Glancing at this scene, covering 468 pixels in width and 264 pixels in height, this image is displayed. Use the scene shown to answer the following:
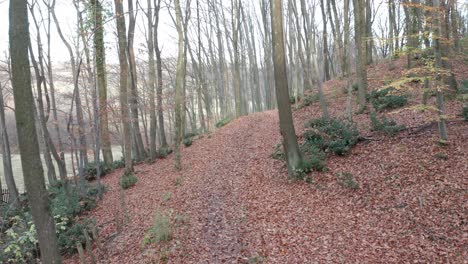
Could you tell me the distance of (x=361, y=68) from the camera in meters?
13.5

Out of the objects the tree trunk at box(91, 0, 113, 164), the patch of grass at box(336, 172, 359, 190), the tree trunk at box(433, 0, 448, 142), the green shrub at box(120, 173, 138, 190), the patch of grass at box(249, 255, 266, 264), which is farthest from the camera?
the green shrub at box(120, 173, 138, 190)

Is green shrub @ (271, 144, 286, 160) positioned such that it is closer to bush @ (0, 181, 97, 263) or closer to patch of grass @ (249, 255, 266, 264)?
patch of grass @ (249, 255, 266, 264)

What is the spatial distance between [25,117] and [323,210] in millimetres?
6421

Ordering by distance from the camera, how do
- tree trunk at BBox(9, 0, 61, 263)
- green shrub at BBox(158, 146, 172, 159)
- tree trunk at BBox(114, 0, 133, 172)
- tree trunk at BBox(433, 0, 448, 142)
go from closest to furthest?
tree trunk at BBox(9, 0, 61, 263)
tree trunk at BBox(433, 0, 448, 142)
tree trunk at BBox(114, 0, 133, 172)
green shrub at BBox(158, 146, 172, 159)

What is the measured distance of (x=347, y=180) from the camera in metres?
8.36

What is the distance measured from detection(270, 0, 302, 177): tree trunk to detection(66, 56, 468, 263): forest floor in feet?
2.40

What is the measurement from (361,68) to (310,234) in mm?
9325

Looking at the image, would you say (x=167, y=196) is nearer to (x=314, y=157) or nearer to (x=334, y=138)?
(x=314, y=157)

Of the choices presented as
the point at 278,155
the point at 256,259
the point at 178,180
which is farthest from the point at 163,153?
the point at 256,259

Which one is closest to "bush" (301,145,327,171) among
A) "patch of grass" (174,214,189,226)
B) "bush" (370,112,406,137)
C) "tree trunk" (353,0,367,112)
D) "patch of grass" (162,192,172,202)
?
"bush" (370,112,406,137)

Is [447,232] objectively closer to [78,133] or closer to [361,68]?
[361,68]

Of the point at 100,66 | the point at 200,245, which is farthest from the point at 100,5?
the point at 200,245

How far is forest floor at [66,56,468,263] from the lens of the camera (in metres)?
5.91

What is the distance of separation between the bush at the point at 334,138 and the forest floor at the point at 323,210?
0.93 ft
